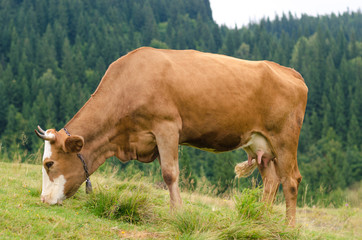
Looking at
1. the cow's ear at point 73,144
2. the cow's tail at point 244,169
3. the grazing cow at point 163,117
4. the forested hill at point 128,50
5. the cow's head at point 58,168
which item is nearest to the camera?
the cow's ear at point 73,144

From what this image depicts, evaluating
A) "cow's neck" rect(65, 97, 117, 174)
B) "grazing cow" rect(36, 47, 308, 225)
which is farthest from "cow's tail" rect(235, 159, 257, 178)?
"cow's neck" rect(65, 97, 117, 174)

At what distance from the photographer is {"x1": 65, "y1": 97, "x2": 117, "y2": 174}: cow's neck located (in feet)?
20.6

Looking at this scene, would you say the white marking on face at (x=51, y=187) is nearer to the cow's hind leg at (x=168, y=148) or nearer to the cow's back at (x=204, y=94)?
the cow's back at (x=204, y=94)

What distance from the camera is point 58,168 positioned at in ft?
20.2

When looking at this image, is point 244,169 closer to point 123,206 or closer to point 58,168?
point 123,206

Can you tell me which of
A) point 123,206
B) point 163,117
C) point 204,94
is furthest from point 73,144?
point 204,94

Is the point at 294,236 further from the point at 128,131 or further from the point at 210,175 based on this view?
the point at 210,175

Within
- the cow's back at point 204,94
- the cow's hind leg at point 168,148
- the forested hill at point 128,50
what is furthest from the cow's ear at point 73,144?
the forested hill at point 128,50

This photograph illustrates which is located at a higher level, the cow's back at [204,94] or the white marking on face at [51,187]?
the cow's back at [204,94]

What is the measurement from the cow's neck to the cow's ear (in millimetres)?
247

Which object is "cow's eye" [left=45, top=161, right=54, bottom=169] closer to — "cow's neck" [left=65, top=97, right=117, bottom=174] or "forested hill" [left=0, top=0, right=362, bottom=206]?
"cow's neck" [left=65, top=97, right=117, bottom=174]

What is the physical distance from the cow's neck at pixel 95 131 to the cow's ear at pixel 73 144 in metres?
0.25

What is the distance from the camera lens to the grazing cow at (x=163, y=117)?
6.01 meters

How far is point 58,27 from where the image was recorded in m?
145
